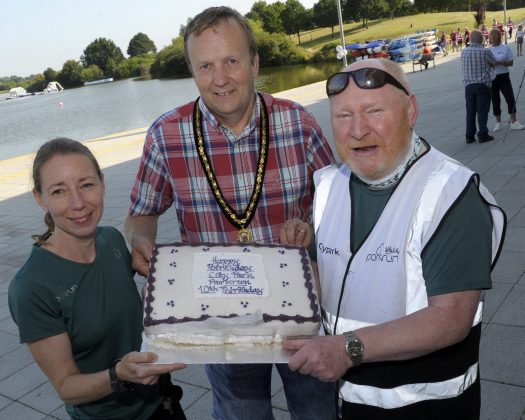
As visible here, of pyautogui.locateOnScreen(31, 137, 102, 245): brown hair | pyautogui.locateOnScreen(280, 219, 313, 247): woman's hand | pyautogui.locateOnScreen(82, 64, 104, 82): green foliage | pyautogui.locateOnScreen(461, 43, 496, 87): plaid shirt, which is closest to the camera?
pyautogui.locateOnScreen(31, 137, 102, 245): brown hair

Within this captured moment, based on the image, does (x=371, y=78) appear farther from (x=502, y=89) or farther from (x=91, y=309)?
(x=502, y=89)

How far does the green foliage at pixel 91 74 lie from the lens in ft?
374

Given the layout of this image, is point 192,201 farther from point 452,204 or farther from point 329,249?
point 452,204

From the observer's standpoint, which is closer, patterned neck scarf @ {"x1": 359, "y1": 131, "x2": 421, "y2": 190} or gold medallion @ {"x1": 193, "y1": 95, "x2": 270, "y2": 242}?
patterned neck scarf @ {"x1": 359, "y1": 131, "x2": 421, "y2": 190}

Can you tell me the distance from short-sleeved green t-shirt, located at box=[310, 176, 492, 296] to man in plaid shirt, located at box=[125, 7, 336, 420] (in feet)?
2.78

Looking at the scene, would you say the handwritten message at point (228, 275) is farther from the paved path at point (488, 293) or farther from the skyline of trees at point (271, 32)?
the skyline of trees at point (271, 32)

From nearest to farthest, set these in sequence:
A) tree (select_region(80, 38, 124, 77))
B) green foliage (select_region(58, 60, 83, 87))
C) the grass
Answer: the grass → green foliage (select_region(58, 60, 83, 87)) → tree (select_region(80, 38, 124, 77))

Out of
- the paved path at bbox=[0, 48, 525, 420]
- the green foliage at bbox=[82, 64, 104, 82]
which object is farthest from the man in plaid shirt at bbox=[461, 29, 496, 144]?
the green foliage at bbox=[82, 64, 104, 82]

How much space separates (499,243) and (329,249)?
0.54 metres

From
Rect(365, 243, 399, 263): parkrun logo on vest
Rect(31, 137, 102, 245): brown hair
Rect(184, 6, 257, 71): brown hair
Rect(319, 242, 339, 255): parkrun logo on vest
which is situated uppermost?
Rect(184, 6, 257, 71): brown hair

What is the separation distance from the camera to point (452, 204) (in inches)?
59.1

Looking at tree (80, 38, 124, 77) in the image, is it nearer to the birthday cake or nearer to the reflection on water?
the reflection on water

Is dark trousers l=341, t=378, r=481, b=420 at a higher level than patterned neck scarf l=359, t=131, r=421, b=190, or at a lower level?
lower

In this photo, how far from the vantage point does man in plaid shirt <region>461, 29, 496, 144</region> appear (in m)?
9.24
